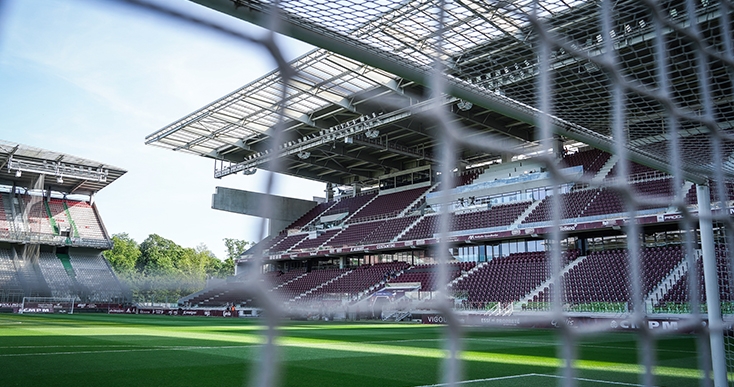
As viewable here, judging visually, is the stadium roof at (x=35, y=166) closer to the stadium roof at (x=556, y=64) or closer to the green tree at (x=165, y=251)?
the green tree at (x=165, y=251)

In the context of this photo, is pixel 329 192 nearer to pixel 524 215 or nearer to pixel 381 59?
pixel 524 215

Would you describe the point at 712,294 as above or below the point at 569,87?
below

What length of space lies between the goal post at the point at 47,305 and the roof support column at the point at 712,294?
84.9 feet

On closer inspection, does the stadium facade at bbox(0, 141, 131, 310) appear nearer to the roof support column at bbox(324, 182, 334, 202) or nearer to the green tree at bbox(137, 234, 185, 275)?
the roof support column at bbox(324, 182, 334, 202)

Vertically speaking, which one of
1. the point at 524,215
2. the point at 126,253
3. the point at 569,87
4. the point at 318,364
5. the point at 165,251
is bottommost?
the point at 318,364

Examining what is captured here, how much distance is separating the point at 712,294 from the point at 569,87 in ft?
5.01

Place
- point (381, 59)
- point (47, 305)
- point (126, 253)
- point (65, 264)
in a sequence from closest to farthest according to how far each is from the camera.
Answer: point (381, 59), point (126, 253), point (47, 305), point (65, 264)

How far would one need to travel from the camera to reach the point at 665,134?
345 centimetres

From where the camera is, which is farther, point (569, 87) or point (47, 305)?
point (47, 305)

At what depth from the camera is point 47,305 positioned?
2370cm

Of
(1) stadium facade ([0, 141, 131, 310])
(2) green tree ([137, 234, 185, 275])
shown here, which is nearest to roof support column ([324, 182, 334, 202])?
(1) stadium facade ([0, 141, 131, 310])

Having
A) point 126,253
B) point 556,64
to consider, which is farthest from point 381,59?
point 126,253

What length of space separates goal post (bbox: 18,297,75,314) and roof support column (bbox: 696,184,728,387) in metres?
25.9

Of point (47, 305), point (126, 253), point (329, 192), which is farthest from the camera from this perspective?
point (329, 192)
